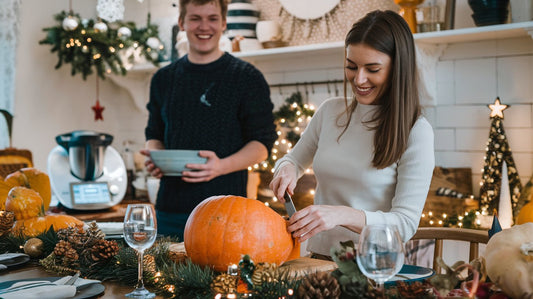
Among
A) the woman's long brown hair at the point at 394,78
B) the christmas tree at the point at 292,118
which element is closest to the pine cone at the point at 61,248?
the woman's long brown hair at the point at 394,78

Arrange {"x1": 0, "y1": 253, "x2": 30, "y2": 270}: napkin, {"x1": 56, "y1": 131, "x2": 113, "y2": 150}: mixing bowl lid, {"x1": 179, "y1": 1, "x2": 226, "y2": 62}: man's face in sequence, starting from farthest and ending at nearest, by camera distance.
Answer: {"x1": 56, "y1": 131, "x2": 113, "y2": 150}: mixing bowl lid, {"x1": 179, "y1": 1, "x2": 226, "y2": 62}: man's face, {"x1": 0, "y1": 253, "x2": 30, "y2": 270}: napkin

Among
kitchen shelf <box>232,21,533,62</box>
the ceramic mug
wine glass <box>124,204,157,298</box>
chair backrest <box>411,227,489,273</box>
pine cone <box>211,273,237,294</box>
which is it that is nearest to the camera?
pine cone <box>211,273,237,294</box>

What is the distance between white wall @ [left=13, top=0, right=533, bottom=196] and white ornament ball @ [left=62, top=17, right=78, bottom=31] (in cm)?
33

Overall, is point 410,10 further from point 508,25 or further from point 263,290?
point 263,290

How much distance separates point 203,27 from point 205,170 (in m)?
0.53

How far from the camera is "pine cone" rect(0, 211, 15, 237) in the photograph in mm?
1511

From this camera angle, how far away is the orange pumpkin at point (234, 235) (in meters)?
1.18

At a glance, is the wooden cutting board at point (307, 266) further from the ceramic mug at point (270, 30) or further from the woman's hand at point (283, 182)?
the ceramic mug at point (270, 30)

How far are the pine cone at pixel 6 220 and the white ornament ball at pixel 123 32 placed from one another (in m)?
2.04

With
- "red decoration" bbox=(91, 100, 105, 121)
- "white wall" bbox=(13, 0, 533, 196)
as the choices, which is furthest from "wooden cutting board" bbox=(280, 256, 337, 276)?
"red decoration" bbox=(91, 100, 105, 121)

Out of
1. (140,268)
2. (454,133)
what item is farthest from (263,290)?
(454,133)

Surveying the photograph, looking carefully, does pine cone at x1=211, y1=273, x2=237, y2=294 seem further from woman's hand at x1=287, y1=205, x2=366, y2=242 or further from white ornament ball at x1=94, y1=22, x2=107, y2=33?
white ornament ball at x1=94, y1=22, x2=107, y2=33

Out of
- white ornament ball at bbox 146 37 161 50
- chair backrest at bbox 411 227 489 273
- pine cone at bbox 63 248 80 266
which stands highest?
white ornament ball at bbox 146 37 161 50

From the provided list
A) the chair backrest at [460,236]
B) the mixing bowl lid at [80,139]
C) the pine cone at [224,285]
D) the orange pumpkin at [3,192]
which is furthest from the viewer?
the mixing bowl lid at [80,139]
